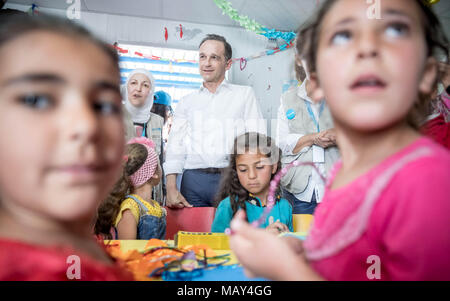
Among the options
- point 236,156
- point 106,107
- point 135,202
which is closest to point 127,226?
point 135,202

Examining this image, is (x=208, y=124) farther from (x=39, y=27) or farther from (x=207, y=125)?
(x=39, y=27)

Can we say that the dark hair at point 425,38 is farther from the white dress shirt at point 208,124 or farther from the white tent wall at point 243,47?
the white tent wall at point 243,47

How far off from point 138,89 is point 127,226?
74 cm

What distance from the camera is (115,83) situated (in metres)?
0.35

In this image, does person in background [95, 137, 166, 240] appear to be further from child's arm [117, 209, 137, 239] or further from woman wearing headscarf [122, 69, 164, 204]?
woman wearing headscarf [122, 69, 164, 204]

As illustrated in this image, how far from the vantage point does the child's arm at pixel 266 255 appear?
1.04ft

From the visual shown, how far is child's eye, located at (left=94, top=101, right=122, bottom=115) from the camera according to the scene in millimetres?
332

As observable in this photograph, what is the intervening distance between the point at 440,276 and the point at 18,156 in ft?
1.23

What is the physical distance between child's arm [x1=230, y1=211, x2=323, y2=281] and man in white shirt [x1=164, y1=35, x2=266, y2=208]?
1563 millimetres

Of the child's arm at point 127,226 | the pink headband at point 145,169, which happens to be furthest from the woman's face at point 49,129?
the pink headband at point 145,169

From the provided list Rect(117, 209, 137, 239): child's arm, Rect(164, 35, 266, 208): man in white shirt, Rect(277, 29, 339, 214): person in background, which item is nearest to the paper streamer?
Rect(164, 35, 266, 208): man in white shirt

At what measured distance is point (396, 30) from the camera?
33 cm
